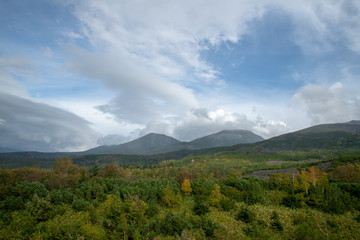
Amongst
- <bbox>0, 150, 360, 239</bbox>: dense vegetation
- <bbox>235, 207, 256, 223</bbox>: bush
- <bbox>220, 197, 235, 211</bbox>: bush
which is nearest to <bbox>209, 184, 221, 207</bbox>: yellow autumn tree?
<bbox>0, 150, 360, 239</bbox>: dense vegetation

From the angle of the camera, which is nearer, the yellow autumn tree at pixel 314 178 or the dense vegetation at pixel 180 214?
the dense vegetation at pixel 180 214

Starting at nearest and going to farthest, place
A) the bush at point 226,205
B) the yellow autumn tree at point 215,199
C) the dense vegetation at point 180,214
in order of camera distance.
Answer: the dense vegetation at point 180,214 < the bush at point 226,205 < the yellow autumn tree at point 215,199

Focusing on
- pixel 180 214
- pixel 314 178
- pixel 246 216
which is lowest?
pixel 314 178

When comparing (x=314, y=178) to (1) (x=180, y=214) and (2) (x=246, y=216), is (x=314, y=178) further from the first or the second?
(1) (x=180, y=214)

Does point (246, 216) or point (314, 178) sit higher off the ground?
point (246, 216)

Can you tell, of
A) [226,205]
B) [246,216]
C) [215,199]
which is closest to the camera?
[246,216]

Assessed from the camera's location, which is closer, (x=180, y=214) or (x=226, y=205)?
(x=180, y=214)

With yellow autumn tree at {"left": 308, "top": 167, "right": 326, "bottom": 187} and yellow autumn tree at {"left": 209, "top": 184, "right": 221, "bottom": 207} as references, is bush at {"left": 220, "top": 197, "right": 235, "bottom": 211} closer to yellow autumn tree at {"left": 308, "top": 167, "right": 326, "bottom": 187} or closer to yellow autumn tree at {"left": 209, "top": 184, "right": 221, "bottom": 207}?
yellow autumn tree at {"left": 209, "top": 184, "right": 221, "bottom": 207}

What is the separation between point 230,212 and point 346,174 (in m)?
38.3

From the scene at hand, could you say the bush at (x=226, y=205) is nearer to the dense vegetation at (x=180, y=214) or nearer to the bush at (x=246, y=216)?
the dense vegetation at (x=180, y=214)

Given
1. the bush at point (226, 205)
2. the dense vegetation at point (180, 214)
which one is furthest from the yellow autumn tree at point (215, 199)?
the bush at point (226, 205)

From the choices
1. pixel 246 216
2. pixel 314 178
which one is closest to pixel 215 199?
pixel 246 216

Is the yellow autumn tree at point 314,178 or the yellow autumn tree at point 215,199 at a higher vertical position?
the yellow autumn tree at point 215,199

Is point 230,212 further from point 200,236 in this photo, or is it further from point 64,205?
point 64,205
